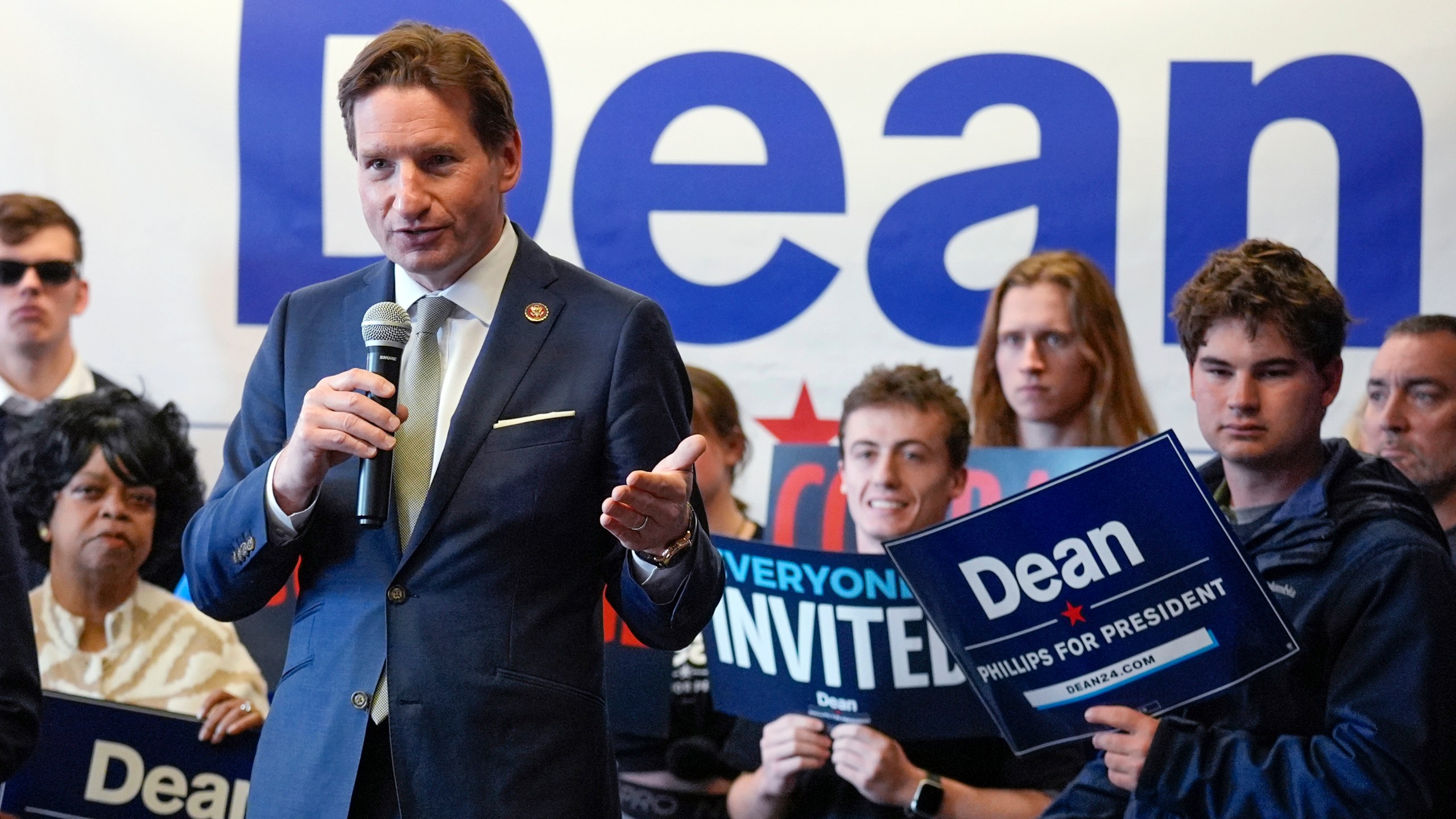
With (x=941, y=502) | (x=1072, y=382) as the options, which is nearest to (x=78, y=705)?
(x=941, y=502)

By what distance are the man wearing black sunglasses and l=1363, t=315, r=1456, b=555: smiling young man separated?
3431mm

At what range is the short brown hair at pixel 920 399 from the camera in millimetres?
3402

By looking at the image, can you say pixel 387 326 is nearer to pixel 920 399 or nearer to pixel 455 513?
pixel 455 513

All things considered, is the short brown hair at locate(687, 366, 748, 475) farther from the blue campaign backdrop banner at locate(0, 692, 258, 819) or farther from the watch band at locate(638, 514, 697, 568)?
the watch band at locate(638, 514, 697, 568)

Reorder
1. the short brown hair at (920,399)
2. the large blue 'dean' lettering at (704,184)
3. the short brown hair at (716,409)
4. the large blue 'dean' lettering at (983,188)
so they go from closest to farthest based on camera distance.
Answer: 1. the short brown hair at (920,399)
2. the short brown hair at (716,409)
3. the large blue 'dean' lettering at (983,188)
4. the large blue 'dean' lettering at (704,184)

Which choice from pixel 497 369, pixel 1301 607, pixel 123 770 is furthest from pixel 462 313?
pixel 123 770

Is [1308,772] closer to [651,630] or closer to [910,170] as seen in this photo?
[651,630]

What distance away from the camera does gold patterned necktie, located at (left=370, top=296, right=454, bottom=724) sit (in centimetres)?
177

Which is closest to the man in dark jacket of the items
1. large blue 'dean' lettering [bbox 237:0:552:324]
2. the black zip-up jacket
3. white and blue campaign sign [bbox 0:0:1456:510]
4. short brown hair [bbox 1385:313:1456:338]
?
the black zip-up jacket

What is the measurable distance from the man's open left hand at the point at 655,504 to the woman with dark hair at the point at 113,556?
195cm

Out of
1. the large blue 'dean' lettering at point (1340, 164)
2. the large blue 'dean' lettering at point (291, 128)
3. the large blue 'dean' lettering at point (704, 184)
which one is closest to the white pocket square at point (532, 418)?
the large blue 'dean' lettering at point (704, 184)

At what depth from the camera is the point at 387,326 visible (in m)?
1.75

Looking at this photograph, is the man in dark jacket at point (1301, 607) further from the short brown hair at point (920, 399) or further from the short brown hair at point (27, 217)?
the short brown hair at point (27, 217)

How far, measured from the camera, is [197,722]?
2799 millimetres
